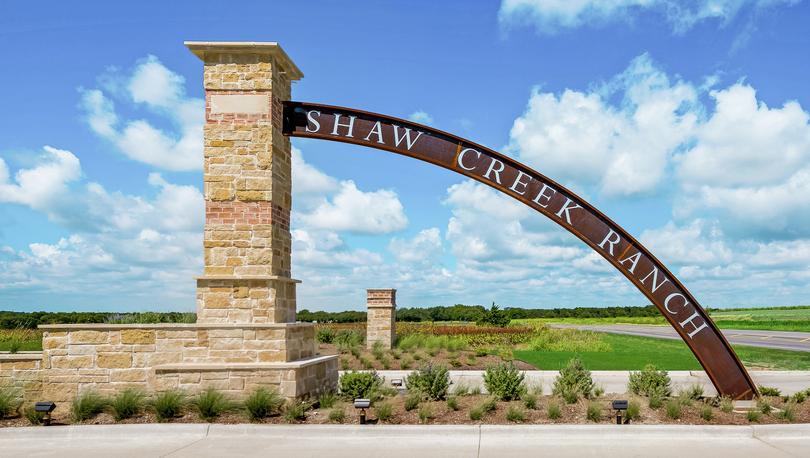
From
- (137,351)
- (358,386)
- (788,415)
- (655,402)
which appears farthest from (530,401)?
(137,351)

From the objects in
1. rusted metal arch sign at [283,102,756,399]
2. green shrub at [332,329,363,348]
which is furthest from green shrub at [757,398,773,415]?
green shrub at [332,329,363,348]

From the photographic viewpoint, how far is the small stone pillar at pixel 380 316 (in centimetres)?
2377

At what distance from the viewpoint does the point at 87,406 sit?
10922 mm

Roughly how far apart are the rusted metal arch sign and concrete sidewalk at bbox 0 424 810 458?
235cm

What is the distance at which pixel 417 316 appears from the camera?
5438 cm

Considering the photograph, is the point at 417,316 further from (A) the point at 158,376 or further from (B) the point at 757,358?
(A) the point at 158,376

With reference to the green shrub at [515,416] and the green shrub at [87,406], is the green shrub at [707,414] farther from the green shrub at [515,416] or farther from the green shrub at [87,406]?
the green shrub at [87,406]

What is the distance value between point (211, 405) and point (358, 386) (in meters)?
2.86

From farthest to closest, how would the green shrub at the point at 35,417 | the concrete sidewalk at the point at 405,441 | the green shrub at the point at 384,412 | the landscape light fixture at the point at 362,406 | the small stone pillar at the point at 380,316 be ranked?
the small stone pillar at the point at 380,316
the green shrub at the point at 35,417
the green shrub at the point at 384,412
the landscape light fixture at the point at 362,406
the concrete sidewalk at the point at 405,441

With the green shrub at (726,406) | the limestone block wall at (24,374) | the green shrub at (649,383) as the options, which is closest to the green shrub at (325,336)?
the limestone block wall at (24,374)

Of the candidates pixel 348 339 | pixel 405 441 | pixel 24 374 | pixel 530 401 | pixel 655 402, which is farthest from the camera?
pixel 348 339

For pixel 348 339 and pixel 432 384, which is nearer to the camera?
pixel 432 384

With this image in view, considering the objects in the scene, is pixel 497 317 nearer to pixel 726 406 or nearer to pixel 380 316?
pixel 380 316

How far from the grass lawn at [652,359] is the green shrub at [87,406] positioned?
38.2 feet
